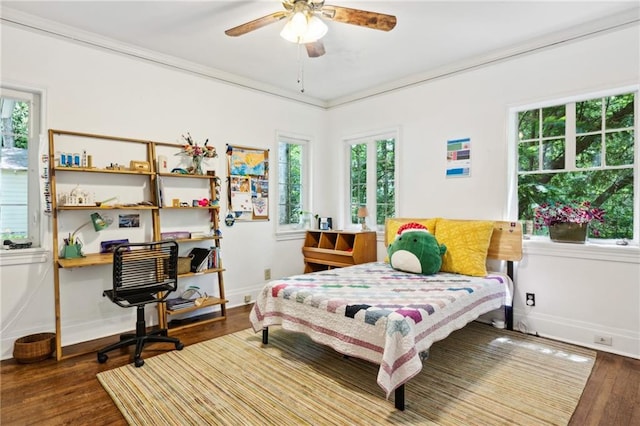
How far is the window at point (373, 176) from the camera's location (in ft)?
14.7

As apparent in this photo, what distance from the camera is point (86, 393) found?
2213mm

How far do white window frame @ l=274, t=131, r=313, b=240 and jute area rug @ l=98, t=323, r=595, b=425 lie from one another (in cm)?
184

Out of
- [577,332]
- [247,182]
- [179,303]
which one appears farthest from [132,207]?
[577,332]

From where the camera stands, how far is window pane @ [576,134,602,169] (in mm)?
3035

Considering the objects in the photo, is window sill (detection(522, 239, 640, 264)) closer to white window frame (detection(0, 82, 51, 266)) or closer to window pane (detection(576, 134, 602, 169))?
window pane (detection(576, 134, 602, 169))

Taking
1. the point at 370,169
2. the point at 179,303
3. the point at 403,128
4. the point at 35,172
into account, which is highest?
the point at 403,128

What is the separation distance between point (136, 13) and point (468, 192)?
3.39 m

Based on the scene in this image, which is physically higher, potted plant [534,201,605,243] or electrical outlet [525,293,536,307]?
potted plant [534,201,605,243]

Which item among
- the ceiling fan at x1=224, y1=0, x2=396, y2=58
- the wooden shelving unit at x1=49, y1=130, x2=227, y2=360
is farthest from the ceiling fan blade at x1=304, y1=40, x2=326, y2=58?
the wooden shelving unit at x1=49, y1=130, x2=227, y2=360

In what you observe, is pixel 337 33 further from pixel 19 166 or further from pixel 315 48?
pixel 19 166

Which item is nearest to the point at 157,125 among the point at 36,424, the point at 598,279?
the point at 36,424

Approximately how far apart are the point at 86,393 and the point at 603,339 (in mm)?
3808

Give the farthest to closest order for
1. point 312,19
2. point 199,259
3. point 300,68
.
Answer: point 300,68, point 199,259, point 312,19

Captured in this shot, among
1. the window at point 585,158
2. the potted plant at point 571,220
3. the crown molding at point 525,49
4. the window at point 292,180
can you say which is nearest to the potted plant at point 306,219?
the window at point 292,180
